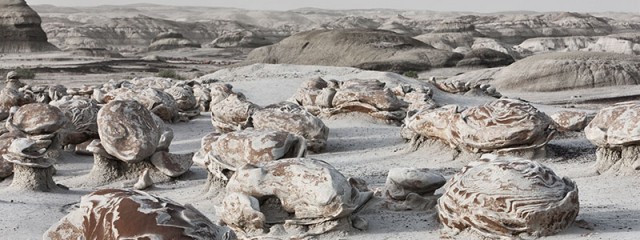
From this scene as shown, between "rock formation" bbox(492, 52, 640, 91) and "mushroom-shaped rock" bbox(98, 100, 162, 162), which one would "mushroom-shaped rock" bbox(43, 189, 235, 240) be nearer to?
"mushroom-shaped rock" bbox(98, 100, 162, 162)

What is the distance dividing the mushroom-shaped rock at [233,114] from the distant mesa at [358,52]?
1860 centimetres

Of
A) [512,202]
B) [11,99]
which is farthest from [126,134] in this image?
[11,99]

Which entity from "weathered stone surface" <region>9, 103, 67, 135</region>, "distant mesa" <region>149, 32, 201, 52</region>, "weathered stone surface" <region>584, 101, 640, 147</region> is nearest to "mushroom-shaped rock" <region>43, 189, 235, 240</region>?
"weathered stone surface" <region>584, 101, 640, 147</region>

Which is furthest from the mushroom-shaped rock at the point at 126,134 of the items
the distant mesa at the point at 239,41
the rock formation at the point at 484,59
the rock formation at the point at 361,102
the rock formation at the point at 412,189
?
the distant mesa at the point at 239,41

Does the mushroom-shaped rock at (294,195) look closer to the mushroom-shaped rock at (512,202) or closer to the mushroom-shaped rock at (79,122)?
the mushroom-shaped rock at (512,202)

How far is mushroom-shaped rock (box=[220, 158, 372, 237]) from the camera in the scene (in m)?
6.13

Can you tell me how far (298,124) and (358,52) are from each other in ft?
72.8

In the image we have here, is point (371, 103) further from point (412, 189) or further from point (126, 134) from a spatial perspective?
point (412, 189)

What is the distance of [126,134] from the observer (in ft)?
30.7

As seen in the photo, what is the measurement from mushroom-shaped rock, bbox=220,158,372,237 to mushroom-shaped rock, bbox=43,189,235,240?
2074 mm

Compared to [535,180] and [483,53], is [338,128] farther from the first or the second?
[483,53]

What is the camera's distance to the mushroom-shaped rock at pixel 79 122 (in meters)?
11.3

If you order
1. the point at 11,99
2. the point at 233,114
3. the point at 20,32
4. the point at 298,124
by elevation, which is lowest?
the point at 20,32

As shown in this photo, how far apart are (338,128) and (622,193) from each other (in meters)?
5.60
